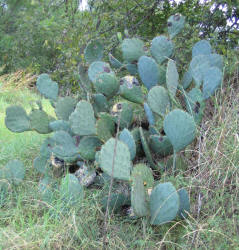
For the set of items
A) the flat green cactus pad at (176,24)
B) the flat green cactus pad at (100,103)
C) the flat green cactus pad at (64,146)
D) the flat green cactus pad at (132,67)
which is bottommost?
the flat green cactus pad at (64,146)

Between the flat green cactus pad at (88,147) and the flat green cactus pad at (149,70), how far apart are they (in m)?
0.47

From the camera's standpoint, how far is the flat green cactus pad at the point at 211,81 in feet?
6.19

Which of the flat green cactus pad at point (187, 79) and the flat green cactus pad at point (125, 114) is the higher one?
the flat green cactus pad at point (187, 79)

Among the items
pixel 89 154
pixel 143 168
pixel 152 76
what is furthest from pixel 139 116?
pixel 143 168

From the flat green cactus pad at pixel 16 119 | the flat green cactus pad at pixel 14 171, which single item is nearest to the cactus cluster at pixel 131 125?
the flat green cactus pad at pixel 16 119

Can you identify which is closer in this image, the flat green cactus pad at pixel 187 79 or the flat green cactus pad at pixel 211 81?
the flat green cactus pad at pixel 211 81

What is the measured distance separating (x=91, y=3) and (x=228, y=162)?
180 cm

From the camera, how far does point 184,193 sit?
151 cm

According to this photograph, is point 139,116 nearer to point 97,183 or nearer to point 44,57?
point 97,183

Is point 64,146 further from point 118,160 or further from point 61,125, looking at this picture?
point 118,160

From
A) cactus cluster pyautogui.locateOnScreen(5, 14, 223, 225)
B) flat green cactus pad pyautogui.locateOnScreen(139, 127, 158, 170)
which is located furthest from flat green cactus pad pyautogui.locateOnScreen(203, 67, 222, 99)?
flat green cactus pad pyautogui.locateOnScreen(139, 127, 158, 170)

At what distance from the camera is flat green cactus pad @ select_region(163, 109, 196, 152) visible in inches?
63.6

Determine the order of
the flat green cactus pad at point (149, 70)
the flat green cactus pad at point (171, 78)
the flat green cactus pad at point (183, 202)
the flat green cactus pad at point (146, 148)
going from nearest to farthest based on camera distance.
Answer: the flat green cactus pad at point (183, 202), the flat green cactus pad at point (146, 148), the flat green cactus pad at point (171, 78), the flat green cactus pad at point (149, 70)

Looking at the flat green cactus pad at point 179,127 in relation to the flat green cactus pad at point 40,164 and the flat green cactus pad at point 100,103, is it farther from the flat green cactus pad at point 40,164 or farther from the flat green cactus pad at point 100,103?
the flat green cactus pad at point 40,164
